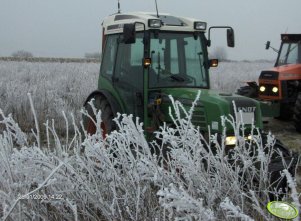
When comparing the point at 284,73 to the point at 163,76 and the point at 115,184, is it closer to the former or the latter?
the point at 163,76

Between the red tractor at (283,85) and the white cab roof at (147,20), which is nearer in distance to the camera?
the white cab roof at (147,20)

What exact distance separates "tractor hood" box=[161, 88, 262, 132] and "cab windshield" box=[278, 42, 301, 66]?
4923 millimetres

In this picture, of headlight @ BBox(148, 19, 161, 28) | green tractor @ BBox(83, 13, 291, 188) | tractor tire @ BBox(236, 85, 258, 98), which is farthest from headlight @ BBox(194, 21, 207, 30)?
tractor tire @ BBox(236, 85, 258, 98)

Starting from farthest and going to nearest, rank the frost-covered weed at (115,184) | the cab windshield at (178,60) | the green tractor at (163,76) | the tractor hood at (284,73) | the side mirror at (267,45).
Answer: the side mirror at (267,45) < the tractor hood at (284,73) < the cab windshield at (178,60) < the green tractor at (163,76) < the frost-covered weed at (115,184)

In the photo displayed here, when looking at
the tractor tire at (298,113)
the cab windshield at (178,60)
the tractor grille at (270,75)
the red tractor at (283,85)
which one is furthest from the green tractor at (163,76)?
the tractor grille at (270,75)

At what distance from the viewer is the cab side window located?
241 inches

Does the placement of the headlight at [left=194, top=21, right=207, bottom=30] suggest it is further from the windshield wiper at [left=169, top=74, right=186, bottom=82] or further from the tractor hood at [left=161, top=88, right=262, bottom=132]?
the tractor hood at [left=161, top=88, right=262, bottom=132]

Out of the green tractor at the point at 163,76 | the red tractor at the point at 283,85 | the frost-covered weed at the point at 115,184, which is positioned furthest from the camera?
the red tractor at the point at 283,85

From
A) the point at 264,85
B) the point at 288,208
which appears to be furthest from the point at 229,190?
the point at 264,85

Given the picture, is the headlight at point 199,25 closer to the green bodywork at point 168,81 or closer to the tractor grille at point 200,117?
the green bodywork at point 168,81

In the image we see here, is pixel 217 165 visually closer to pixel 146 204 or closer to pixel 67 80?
pixel 146 204

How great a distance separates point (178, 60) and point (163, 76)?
32 centimetres

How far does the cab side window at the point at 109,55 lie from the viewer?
20.1ft

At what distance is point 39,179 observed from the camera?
2.85 meters
